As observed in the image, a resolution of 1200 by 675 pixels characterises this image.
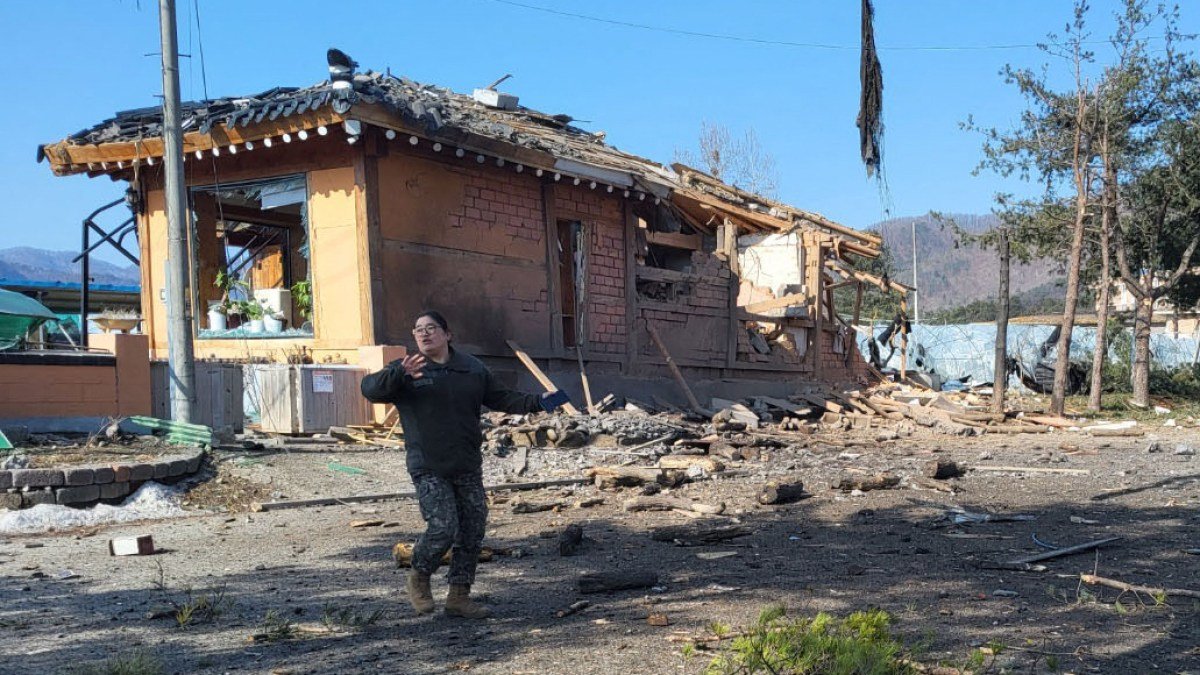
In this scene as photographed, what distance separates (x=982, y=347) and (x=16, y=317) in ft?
82.4

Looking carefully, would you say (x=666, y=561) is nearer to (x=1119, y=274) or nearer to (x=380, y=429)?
(x=380, y=429)

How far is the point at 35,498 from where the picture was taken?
8398mm

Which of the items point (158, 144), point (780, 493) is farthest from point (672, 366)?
point (158, 144)

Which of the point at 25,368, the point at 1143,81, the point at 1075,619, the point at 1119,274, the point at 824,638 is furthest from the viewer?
the point at 1119,274

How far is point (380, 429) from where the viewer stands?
41.1 feet

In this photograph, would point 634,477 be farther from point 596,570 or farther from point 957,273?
point 957,273

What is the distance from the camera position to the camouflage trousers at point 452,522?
5336 millimetres

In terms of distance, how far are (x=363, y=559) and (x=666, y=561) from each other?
83.8 inches

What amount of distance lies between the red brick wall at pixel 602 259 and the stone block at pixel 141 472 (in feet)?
27.4

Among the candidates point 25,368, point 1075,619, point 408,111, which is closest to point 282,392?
point 25,368

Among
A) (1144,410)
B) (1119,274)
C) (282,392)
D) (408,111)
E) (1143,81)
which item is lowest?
(1144,410)

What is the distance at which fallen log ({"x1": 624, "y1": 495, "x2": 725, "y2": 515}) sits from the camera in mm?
8930

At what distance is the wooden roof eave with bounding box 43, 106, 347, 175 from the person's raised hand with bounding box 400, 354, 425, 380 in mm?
7748

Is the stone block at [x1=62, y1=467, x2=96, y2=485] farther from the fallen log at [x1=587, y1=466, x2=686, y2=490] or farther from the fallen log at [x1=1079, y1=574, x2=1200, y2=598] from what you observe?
the fallen log at [x1=1079, y1=574, x2=1200, y2=598]
